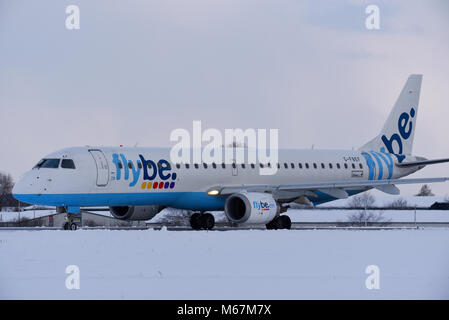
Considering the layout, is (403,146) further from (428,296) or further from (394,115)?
(428,296)

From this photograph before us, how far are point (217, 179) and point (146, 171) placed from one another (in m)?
4.02

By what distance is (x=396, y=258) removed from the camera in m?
22.4

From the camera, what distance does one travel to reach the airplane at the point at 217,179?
106ft

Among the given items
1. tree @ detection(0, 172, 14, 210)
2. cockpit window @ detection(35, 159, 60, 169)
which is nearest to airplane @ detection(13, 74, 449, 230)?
cockpit window @ detection(35, 159, 60, 169)

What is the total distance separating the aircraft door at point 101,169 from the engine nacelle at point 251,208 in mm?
5314

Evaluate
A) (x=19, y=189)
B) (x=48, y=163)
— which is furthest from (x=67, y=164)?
(x=19, y=189)

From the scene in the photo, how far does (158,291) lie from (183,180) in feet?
63.5

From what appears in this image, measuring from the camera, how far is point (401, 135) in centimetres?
4547

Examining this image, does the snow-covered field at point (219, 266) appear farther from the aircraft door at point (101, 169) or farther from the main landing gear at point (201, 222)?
the main landing gear at point (201, 222)

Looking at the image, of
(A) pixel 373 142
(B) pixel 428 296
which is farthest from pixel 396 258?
(A) pixel 373 142

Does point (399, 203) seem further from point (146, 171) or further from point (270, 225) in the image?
point (146, 171)

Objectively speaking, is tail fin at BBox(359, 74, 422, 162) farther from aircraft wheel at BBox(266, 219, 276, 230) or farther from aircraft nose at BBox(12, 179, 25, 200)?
aircraft nose at BBox(12, 179, 25, 200)

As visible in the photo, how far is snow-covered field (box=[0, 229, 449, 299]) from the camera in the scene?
16.2 m

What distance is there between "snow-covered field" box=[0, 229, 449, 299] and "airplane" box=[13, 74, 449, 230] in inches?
106
